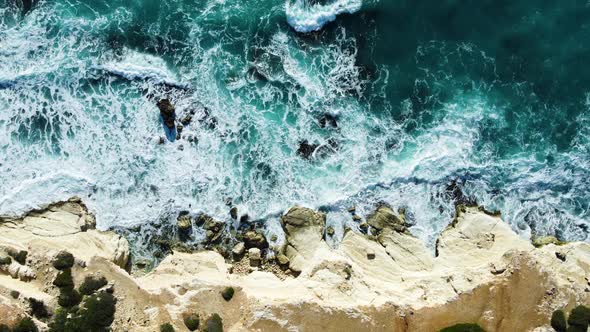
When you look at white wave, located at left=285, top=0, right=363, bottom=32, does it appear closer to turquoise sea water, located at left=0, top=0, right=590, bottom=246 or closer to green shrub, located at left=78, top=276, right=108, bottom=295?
turquoise sea water, located at left=0, top=0, right=590, bottom=246

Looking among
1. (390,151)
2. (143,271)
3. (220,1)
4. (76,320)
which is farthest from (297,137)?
(76,320)

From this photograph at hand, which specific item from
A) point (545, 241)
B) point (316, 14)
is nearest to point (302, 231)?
point (316, 14)

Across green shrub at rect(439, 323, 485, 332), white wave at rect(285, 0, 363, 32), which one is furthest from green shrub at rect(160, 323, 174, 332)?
white wave at rect(285, 0, 363, 32)

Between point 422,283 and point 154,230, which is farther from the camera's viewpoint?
point 154,230

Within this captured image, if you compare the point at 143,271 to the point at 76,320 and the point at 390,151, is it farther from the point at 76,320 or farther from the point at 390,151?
the point at 390,151

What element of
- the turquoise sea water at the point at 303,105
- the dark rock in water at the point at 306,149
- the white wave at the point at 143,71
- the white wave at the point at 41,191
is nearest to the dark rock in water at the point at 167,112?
the turquoise sea water at the point at 303,105

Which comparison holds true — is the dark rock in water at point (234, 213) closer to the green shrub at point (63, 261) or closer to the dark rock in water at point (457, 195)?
the green shrub at point (63, 261)
